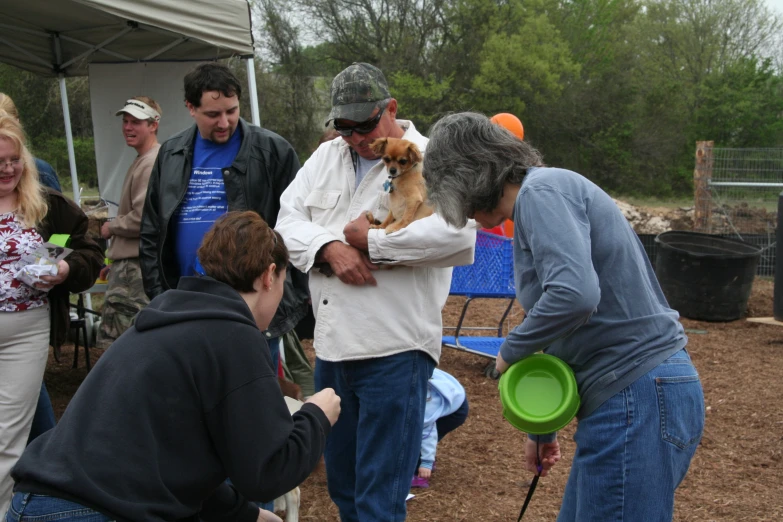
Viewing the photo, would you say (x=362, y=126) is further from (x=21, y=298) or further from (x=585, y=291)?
(x=21, y=298)

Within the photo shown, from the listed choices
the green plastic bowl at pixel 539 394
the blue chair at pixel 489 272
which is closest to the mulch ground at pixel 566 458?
the blue chair at pixel 489 272

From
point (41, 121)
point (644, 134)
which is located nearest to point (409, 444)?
point (41, 121)

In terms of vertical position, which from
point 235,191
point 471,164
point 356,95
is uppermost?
point 356,95

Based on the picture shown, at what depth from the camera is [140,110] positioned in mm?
5312

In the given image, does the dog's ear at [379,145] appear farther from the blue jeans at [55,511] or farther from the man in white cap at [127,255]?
the man in white cap at [127,255]

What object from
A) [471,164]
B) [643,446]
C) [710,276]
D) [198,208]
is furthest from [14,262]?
[710,276]

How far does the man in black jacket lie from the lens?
3752 millimetres

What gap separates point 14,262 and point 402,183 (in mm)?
1973

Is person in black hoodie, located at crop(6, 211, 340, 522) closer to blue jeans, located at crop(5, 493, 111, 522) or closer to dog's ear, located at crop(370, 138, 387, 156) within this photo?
blue jeans, located at crop(5, 493, 111, 522)

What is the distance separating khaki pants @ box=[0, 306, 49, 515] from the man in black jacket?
666 mm

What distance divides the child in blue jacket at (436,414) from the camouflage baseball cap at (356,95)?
76.4 inches

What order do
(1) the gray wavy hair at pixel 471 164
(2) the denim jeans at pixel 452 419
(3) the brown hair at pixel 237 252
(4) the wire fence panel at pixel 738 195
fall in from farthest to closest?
(4) the wire fence panel at pixel 738 195
(2) the denim jeans at pixel 452 419
(1) the gray wavy hair at pixel 471 164
(3) the brown hair at pixel 237 252

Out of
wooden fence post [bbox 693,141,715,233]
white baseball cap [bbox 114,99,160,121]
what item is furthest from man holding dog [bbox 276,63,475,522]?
wooden fence post [bbox 693,141,715,233]

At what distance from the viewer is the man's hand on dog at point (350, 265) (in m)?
2.84
